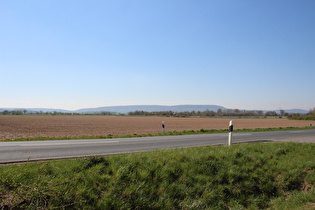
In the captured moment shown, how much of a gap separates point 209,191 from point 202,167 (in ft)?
3.01

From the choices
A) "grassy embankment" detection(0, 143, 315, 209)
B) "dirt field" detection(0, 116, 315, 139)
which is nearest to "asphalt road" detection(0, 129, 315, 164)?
"grassy embankment" detection(0, 143, 315, 209)

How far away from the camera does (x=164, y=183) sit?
4.71 metres

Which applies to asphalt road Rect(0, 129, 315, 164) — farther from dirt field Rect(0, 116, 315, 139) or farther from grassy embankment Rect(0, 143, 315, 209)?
dirt field Rect(0, 116, 315, 139)

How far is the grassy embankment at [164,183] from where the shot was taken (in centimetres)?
352

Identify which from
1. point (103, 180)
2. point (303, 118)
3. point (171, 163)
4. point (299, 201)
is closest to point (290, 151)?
point (299, 201)

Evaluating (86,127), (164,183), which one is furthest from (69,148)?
(86,127)

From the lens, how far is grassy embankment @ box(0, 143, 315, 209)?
352 cm

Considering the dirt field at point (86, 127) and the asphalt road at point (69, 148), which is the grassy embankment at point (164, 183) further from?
the dirt field at point (86, 127)

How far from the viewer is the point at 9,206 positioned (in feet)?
9.69

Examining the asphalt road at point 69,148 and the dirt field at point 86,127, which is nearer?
the asphalt road at point 69,148

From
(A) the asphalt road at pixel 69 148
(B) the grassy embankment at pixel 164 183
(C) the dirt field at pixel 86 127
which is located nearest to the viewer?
(B) the grassy embankment at pixel 164 183

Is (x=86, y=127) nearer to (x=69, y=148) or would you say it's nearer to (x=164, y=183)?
(x=69, y=148)

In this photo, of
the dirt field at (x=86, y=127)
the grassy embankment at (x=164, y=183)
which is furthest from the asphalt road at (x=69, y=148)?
the dirt field at (x=86, y=127)

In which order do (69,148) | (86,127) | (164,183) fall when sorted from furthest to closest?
(86,127) < (69,148) < (164,183)
